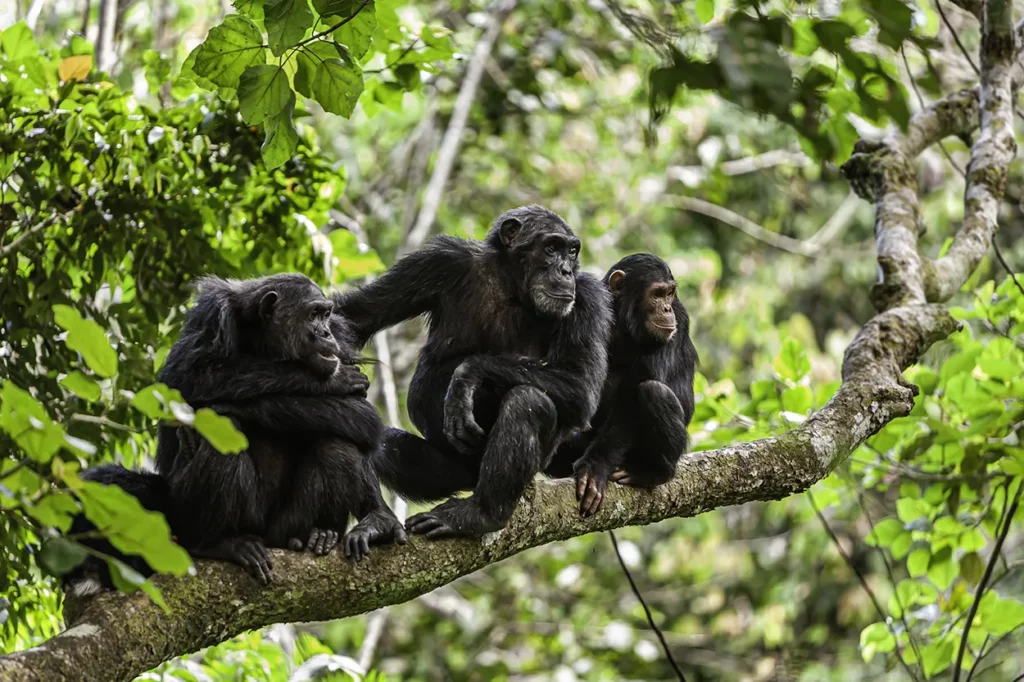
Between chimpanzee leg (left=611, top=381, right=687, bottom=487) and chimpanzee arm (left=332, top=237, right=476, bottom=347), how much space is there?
3.20 ft

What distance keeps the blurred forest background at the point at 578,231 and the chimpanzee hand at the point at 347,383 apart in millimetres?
695

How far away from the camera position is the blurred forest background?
8.17 ft

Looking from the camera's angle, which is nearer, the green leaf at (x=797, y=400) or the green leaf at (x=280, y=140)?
the green leaf at (x=280, y=140)

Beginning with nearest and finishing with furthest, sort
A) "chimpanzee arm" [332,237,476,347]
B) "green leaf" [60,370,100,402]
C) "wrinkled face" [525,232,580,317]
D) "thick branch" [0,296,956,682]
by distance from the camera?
"green leaf" [60,370,100,402], "thick branch" [0,296,956,682], "wrinkled face" [525,232,580,317], "chimpanzee arm" [332,237,476,347]

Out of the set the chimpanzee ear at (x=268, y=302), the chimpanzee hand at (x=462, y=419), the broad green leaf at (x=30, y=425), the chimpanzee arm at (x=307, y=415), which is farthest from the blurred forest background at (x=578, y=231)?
the chimpanzee hand at (x=462, y=419)

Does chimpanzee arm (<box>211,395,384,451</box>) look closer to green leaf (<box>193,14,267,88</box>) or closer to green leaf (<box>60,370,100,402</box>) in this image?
green leaf (<box>193,14,267,88</box>)

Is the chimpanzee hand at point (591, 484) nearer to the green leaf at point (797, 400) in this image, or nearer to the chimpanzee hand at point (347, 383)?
the chimpanzee hand at point (347, 383)

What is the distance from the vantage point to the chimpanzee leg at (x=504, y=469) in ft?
11.5

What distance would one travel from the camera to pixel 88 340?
1952 millimetres

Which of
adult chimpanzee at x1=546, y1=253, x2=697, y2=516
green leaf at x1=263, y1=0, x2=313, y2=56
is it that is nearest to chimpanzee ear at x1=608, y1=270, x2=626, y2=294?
adult chimpanzee at x1=546, y1=253, x2=697, y2=516

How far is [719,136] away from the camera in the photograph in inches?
474

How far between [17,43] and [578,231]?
23.1 ft

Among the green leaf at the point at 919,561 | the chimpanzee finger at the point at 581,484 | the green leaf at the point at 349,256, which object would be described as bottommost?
the green leaf at the point at 919,561

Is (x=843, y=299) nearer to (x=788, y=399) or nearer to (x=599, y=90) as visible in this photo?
(x=599, y=90)
